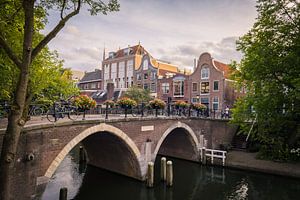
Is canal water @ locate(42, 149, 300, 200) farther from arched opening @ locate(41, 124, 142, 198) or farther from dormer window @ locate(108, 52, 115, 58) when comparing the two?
dormer window @ locate(108, 52, 115, 58)

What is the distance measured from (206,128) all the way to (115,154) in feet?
30.8

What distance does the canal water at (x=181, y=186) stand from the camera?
1214 cm

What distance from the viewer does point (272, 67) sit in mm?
12281

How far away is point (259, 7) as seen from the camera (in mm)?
12812

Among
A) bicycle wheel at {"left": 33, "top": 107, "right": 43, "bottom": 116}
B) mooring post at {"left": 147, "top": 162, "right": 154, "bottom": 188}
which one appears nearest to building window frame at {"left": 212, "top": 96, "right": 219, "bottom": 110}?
mooring post at {"left": 147, "top": 162, "right": 154, "bottom": 188}

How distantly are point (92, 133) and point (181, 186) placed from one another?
657cm

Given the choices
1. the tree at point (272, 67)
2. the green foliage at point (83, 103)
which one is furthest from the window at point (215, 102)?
the green foliage at point (83, 103)

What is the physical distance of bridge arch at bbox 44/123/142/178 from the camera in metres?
9.38

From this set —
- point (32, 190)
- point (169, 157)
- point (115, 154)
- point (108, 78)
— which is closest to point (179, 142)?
point (169, 157)

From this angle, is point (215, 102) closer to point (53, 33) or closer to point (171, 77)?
point (171, 77)

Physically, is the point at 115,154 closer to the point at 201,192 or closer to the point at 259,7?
the point at 201,192

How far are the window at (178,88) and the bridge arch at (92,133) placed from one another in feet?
74.1

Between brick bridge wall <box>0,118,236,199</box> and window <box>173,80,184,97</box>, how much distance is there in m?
14.1

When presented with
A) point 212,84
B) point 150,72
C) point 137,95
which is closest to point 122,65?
point 150,72
